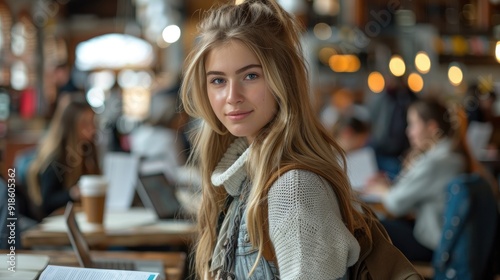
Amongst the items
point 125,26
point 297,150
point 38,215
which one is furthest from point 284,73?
point 125,26

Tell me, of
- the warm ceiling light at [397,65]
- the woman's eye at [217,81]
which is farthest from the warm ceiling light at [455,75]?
the woman's eye at [217,81]

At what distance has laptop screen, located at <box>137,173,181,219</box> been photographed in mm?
3160

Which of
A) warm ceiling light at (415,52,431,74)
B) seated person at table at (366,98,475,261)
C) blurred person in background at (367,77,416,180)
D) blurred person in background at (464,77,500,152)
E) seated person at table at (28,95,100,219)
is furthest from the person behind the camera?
warm ceiling light at (415,52,431,74)

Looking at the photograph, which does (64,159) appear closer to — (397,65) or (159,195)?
(159,195)

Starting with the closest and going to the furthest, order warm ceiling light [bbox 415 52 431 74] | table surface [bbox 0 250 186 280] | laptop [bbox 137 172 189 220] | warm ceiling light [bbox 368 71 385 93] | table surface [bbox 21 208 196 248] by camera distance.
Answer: table surface [bbox 0 250 186 280]
table surface [bbox 21 208 196 248]
laptop [bbox 137 172 189 220]
warm ceiling light [bbox 415 52 431 74]
warm ceiling light [bbox 368 71 385 93]

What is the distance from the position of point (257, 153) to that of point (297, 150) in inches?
3.1

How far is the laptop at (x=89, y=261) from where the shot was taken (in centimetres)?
192

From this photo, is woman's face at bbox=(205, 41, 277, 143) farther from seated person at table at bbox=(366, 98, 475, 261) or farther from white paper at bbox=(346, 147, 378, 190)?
white paper at bbox=(346, 147, 378, 190)

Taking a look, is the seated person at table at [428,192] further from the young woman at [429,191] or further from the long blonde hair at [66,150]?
the long blonde hair at [66,150]

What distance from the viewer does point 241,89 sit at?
1.46m

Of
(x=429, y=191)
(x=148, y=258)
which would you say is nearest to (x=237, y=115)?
(x=148, y=258)

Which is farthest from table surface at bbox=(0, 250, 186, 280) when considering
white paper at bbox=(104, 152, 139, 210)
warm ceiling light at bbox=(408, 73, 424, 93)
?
warm ceiling light at bbox=(408, 73, 424, 93)

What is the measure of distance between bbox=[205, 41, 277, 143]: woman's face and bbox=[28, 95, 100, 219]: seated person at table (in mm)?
2287

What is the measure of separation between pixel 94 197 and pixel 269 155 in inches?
64.4
